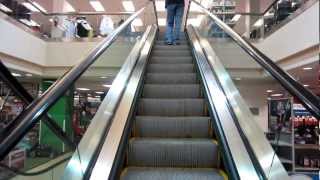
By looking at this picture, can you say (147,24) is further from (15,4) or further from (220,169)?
(220,169)

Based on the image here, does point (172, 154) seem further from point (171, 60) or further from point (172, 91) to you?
point (171, 60)

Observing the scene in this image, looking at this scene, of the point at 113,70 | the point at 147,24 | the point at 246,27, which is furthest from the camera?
the point at 246,27

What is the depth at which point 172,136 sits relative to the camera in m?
3.57

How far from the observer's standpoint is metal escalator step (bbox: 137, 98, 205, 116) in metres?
3.99

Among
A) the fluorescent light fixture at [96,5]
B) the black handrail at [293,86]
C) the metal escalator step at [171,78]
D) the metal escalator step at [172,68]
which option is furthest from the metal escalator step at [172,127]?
the fluorescent light fixture at [96,5]

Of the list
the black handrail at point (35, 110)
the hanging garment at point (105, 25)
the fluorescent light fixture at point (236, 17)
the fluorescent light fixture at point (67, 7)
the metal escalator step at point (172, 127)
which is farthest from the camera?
the fluorescent light fixture at point (67, 7)

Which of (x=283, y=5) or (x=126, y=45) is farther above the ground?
(x=283, y=5)

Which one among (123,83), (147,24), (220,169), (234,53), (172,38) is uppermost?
(147,24)

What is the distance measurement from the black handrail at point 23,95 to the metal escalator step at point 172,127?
711 mm

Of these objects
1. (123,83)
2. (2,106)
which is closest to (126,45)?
(123,83)

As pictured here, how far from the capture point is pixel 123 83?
3.92 metres

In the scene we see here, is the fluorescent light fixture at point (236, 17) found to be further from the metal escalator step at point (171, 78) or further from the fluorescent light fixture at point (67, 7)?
the fluorescent light fixture at point (67, 7)

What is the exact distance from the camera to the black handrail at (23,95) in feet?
9.85

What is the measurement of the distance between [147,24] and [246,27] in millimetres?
2842
